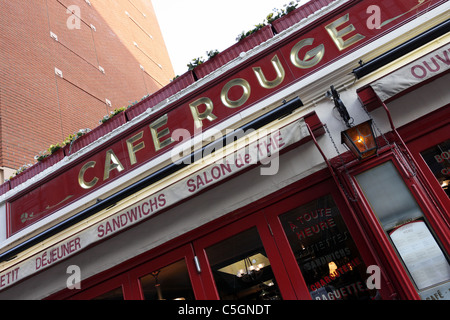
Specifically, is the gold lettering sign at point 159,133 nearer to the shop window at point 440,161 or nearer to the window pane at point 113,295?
the window pane at point 113,295

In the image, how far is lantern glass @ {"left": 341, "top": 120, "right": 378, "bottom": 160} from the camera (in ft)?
14.1

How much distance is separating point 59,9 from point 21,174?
404 inches

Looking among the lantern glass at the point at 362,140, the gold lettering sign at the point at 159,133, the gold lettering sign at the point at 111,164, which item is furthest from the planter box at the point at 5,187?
the lantern glass at the point at 362,140

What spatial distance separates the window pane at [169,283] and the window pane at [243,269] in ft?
1.75

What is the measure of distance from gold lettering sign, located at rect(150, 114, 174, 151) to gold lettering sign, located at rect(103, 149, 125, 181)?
904mm

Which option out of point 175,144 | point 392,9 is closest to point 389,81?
point 392,9

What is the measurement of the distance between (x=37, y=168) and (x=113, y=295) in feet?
12.8

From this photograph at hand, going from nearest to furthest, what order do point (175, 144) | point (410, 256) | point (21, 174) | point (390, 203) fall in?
point (410, 256)
point (390, 203)
point (175, 144)
point (21, 174)

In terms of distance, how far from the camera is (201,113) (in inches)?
248

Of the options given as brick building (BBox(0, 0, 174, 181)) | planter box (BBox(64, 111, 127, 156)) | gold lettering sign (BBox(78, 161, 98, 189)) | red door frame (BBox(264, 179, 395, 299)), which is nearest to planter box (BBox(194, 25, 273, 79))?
planter box (BBox(64, 111, 127, 156))

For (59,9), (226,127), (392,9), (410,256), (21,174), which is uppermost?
(59,9)

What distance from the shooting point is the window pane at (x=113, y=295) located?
5755 millimetres

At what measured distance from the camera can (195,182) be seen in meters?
5.15

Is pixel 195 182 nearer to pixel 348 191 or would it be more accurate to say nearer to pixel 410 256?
pixel 348 191
